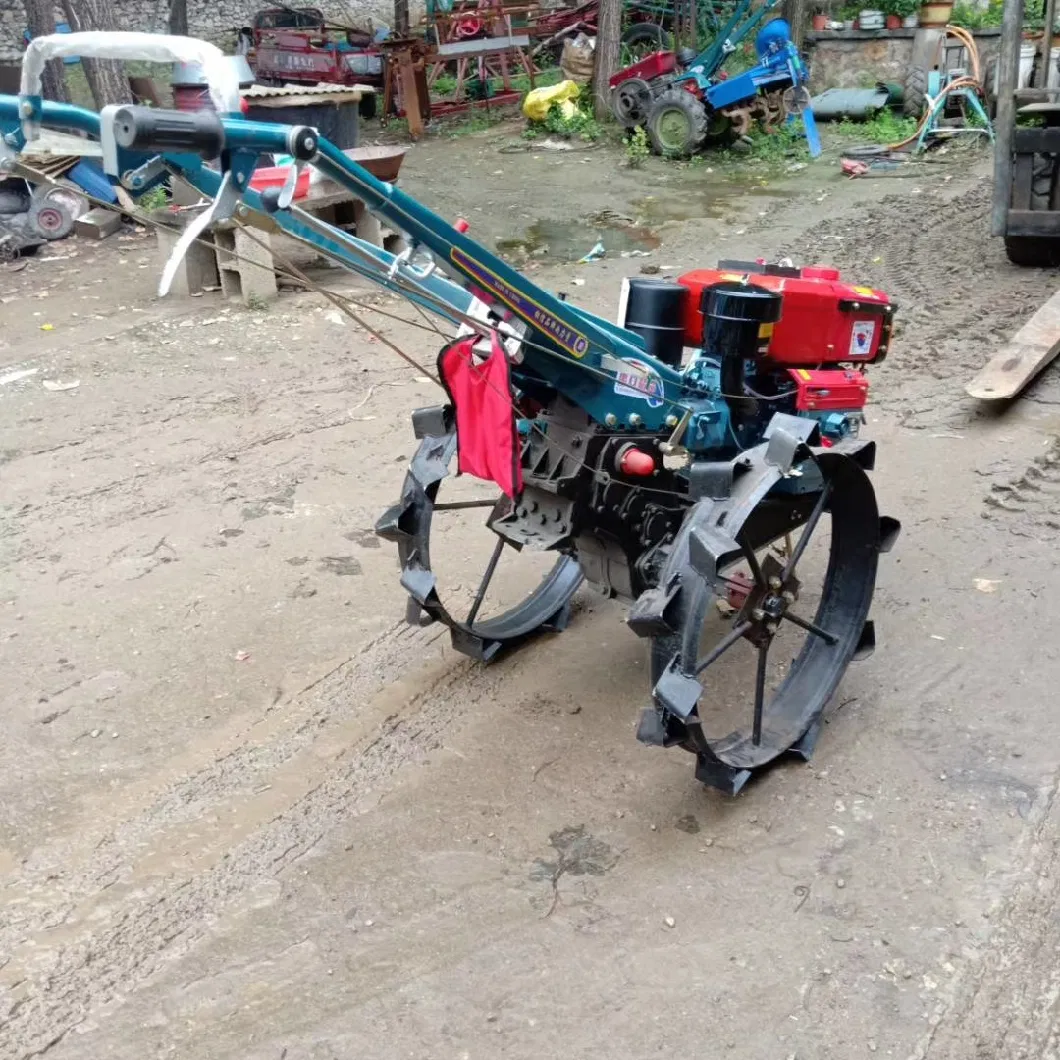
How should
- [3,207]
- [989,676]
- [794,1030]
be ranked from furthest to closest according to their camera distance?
1. [3,207]
2. [989,676]
3. [794,1030]

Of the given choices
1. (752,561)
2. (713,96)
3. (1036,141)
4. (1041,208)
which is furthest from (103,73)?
(752,561)

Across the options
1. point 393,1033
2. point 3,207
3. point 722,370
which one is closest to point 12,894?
point 393,1033

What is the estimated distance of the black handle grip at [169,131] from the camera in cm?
223

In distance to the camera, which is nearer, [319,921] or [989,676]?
[319,921]

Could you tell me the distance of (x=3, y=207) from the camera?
986 centimetres

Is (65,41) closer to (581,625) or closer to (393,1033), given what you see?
(393,1033)

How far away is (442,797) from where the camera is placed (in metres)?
3.40

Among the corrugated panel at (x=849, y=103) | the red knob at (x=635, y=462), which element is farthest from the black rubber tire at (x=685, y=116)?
the red knob at (x=635, y=462)

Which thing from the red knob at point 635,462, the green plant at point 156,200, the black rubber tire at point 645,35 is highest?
the black rubber tire at point 645,35

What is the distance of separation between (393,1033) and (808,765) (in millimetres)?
1475

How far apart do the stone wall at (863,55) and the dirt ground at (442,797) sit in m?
10.0

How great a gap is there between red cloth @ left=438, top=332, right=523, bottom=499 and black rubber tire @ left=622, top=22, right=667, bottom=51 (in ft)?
47.7

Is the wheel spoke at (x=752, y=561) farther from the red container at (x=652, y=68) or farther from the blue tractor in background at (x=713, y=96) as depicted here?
the red container at (x=652, y=68)

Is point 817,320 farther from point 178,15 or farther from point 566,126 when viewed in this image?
point 178,15
